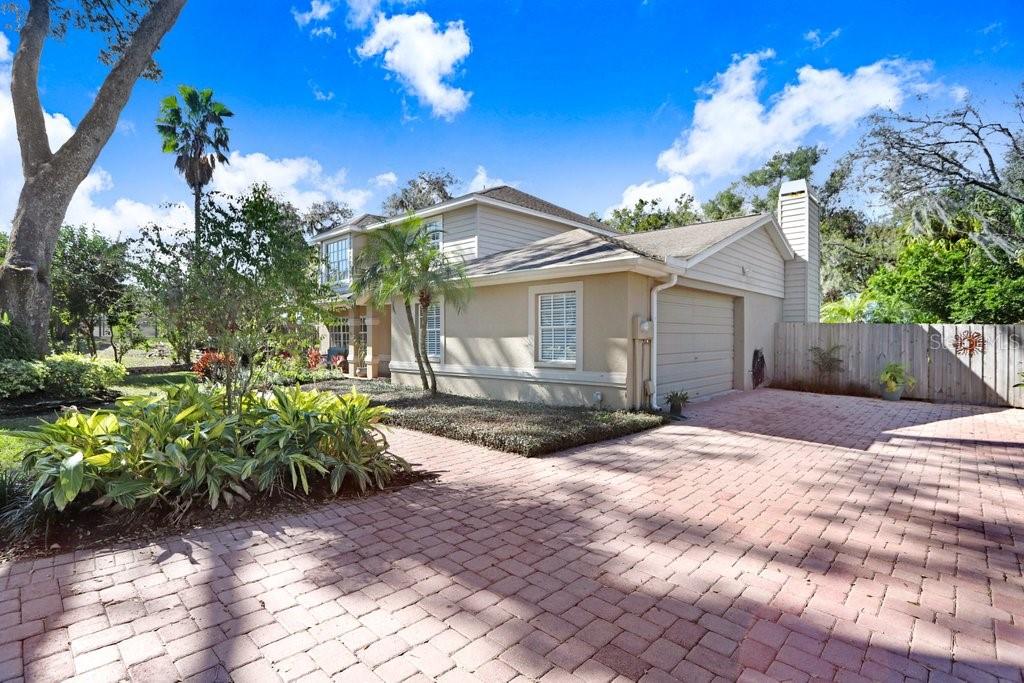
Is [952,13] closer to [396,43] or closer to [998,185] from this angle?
[998,185]

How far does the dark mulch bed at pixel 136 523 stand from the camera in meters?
3.54

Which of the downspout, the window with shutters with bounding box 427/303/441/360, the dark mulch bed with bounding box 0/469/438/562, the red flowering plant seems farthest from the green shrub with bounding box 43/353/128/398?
the downspout

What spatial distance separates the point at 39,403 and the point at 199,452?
8115 millimetres

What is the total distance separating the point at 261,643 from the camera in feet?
8.08

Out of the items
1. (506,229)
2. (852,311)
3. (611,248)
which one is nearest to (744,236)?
(611,248)

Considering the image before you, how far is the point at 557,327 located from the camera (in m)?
9.70

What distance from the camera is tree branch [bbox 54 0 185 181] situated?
10883mm

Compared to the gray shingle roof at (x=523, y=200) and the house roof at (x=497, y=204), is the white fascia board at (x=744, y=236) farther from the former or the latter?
the gray shingle roof at (x=523, y=200)

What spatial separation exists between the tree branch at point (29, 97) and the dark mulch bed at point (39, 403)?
4.99m

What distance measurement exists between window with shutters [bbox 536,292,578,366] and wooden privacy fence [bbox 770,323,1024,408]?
732cm

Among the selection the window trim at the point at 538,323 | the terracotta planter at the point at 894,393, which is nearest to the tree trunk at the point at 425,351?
the window trim at the point at 538,323

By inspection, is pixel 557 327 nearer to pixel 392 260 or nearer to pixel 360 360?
pixel 392 260

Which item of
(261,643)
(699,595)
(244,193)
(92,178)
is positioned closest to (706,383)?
(699,595)

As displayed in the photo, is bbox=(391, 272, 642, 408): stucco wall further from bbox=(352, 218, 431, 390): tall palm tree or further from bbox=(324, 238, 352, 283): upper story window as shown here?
bbox=(324, 238, 352, 283): upper story window
